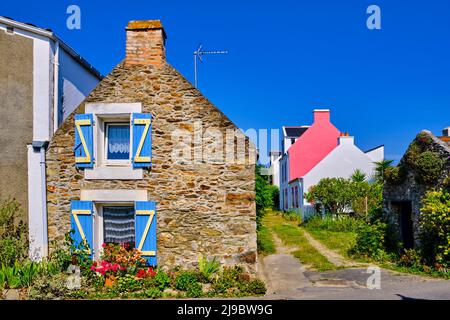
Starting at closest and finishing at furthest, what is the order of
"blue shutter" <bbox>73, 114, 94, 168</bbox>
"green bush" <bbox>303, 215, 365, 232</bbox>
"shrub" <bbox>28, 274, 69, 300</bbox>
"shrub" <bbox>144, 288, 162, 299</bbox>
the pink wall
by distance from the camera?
"shrub" <bbox>28, 274, 69, 300</bbox> → "shrub" <bbox>144, 288, 162, 299</bbox> → "blue shutter" <bbox>73, 114, 94, 168</bbox> → "green bush" <bbox>303, 215, 365, 232</bbox> → the pink wall

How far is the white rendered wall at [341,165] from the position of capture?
22047 millimetres

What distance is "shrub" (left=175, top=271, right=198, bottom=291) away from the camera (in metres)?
8.04

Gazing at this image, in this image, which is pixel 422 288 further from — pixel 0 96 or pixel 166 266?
pixel 0 96

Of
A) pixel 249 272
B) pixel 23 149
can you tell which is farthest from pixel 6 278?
pixel 249 272

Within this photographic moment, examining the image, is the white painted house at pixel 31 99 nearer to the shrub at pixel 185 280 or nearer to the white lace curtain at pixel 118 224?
the white lace curtain at pixel 118 224

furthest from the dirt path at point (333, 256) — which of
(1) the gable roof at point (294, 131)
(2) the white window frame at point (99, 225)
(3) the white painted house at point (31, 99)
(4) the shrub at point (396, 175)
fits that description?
(1) the gable roof at point (294, 131)

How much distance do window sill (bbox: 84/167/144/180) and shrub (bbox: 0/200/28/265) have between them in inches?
81.0

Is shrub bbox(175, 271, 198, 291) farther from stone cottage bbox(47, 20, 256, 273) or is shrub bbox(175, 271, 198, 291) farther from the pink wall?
the pink wall

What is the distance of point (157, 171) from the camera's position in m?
8.63

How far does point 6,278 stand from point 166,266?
3.48m

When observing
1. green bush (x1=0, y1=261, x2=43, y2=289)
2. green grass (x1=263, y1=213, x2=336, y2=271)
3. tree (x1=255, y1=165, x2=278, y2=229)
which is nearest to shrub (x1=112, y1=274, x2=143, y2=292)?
green bush (x1=0, y1=261, x2=43, y2=289)
